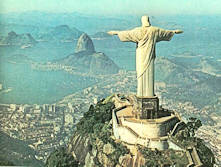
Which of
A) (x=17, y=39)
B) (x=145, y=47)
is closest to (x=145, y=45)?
(x=145, y=47)

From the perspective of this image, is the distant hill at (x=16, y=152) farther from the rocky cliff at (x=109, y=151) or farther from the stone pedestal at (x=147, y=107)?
the stone pedestal at (x=147, y=107)

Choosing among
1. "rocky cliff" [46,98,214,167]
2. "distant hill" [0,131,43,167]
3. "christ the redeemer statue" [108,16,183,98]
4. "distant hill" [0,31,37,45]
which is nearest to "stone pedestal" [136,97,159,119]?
"christ the redeemer statue" [108,16,183,98]


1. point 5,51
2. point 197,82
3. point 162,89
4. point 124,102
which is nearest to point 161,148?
point 124,102

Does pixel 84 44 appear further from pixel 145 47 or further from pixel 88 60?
pixel 145 47

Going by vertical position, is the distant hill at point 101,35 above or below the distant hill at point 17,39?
above

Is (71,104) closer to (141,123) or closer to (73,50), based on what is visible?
(73,50)

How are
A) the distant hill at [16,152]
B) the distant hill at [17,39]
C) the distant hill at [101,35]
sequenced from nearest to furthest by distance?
the distant hill at [16,152] < the distant hill at [101,35] < the distant hill at [17,39]

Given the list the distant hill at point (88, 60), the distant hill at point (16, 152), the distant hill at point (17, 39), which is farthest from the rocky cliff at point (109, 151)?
the distant hill at point (17, 39)
